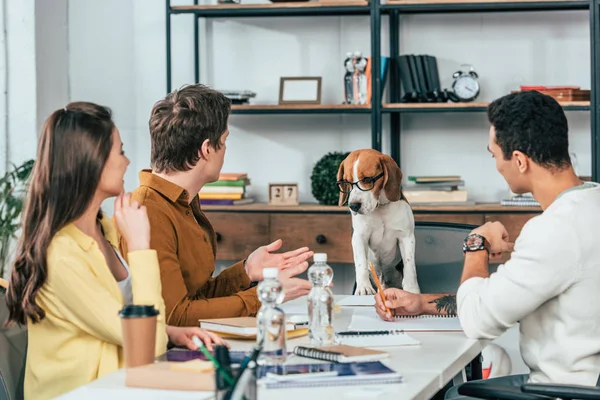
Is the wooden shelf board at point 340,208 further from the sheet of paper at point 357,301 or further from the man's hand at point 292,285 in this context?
the man's hand at point 292,285

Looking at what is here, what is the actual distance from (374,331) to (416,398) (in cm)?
47

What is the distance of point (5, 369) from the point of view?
1.68 metres

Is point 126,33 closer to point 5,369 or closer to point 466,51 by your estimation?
point 466,51

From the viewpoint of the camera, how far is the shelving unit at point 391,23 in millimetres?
4164

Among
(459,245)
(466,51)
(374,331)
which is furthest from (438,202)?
(374,331)

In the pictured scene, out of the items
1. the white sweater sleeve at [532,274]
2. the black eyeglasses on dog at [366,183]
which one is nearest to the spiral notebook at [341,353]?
the white sweater sleeve at [532,274]

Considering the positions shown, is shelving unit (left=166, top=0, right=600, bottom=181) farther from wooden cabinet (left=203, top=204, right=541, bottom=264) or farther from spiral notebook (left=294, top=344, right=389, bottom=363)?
spiral notebook (left=294, top=344, right=389, bottom=363)

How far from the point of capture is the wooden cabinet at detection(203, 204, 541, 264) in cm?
416

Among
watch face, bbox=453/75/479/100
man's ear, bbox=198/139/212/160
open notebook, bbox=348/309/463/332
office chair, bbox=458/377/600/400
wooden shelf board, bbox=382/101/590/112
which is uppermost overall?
watch face, bbox=453/75/479/100

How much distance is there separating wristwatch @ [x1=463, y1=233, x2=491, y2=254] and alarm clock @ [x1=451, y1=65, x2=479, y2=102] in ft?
8.18

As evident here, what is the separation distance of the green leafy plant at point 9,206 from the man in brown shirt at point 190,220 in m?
1.98

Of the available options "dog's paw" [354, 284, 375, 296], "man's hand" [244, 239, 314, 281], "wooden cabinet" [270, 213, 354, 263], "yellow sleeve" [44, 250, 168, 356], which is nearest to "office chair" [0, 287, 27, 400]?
"yellow sleeve" [44, 250, 168, 356]

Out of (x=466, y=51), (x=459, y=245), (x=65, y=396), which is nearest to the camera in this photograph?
(x=65, y=396)

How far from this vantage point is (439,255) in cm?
279
